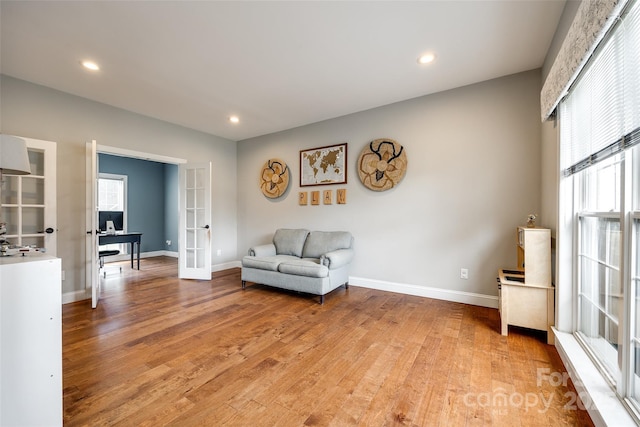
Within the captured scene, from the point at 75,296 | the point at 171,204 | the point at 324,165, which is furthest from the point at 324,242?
the point at 171,204

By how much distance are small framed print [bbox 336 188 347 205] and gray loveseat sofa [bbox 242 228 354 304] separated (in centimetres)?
49

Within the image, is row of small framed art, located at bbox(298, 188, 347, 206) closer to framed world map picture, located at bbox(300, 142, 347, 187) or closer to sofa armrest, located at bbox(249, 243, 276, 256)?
framed world map picture, located at bbox(300, 142, 347, 187)

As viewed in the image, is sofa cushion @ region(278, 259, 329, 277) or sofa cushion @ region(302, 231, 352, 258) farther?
sofa cushion @ region(302, 231, 352, 258)

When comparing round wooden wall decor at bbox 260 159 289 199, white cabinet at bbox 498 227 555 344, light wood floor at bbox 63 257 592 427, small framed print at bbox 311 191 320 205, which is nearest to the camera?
light wood floor at bbox 63 257 592 427

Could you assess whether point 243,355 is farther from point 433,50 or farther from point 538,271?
point 433,50

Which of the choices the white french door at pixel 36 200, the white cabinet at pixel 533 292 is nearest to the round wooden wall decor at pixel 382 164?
the white cabinet at pixel 533 292

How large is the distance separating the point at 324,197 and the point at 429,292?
81.4 inches

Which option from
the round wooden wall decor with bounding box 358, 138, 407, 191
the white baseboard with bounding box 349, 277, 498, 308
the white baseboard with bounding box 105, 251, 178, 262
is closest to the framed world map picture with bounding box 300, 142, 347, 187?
the round wooden wall decor with bounding box 358, 138, 407, 191

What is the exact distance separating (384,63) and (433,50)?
46cm

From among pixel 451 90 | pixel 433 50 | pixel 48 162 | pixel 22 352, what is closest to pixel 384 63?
pixel 433 50

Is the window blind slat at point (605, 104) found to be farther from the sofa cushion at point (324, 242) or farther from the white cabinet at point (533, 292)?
the sofa cushion at point (324, 242)

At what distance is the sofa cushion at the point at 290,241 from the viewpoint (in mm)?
4047

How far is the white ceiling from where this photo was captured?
6.37 ft

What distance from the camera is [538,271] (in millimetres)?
2189
